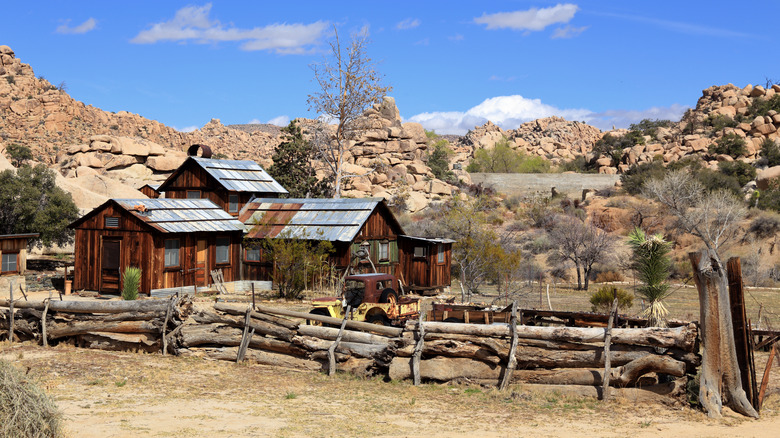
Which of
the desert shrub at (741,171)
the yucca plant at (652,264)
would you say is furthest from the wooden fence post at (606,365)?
the desert shrub at (741,171)

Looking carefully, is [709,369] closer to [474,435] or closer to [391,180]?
[474,435]

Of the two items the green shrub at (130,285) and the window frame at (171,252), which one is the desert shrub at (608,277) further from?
the green shrub at (130,285)

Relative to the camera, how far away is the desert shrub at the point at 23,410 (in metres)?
8.97

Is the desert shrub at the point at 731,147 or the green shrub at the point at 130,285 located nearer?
the green shrub at the point at 130,285

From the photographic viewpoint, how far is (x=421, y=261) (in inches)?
1304

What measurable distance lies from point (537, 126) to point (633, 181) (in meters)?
74.9

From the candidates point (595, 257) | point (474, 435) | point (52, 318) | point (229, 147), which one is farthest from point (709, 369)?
point (229, 147)

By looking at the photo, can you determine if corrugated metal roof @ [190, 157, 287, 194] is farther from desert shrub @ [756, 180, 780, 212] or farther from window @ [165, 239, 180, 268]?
desert shrub @ [756, 180, 780, 212]

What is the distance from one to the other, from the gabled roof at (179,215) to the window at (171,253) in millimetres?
711

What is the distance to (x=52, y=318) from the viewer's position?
1892 centimetres

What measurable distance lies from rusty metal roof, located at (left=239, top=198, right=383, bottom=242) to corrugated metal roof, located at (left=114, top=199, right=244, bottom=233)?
1.14m

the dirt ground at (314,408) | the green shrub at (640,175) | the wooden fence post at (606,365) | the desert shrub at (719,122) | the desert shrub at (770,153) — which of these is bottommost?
the dirt ground at (314,408)

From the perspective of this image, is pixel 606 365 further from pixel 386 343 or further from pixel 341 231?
pixel 341 231

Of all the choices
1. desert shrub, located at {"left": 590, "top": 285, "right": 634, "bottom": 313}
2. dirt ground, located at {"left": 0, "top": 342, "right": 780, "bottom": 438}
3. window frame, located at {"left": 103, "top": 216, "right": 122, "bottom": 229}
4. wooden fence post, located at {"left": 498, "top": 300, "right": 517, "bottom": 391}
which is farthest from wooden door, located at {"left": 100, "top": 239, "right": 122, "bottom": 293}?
wooden fence post, located at {"left": 498, "top": 300, "right": 517, "bottom": 391}
